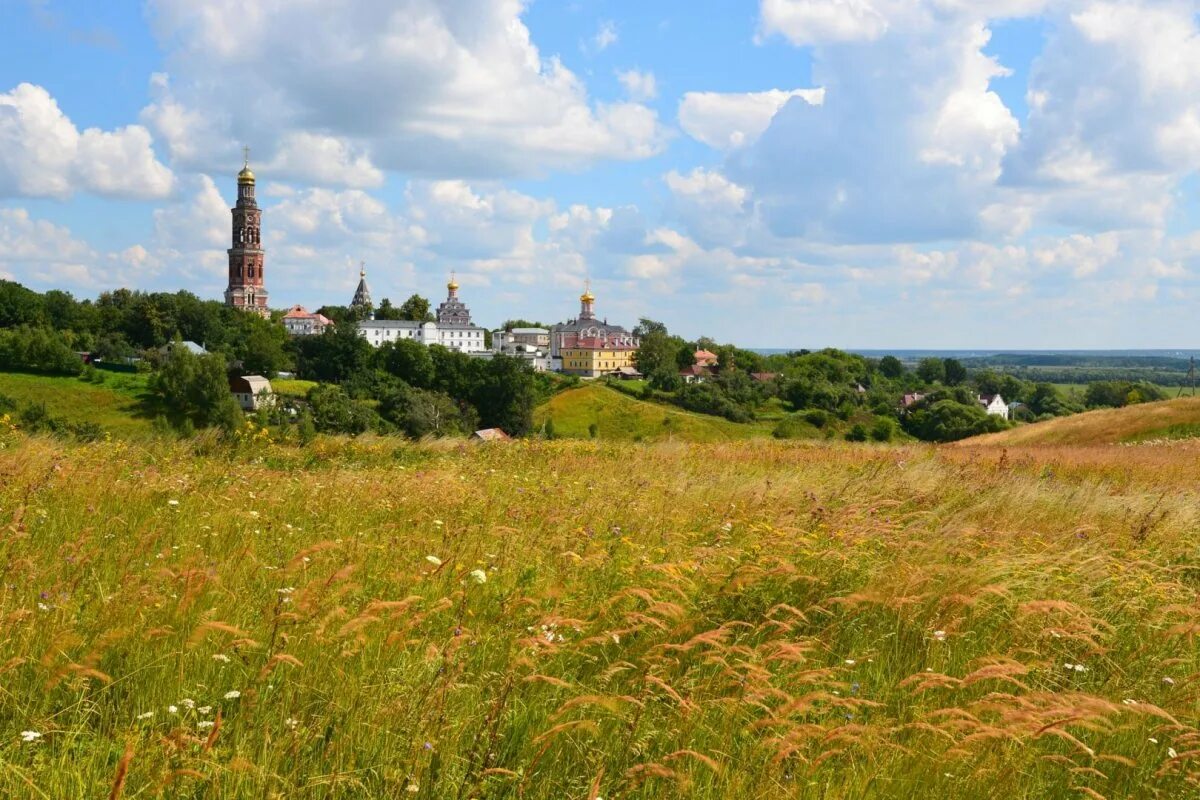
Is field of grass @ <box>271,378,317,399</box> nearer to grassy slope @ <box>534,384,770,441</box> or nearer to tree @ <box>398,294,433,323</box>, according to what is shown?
grassy slope @ <box>534,384,770,441</box>

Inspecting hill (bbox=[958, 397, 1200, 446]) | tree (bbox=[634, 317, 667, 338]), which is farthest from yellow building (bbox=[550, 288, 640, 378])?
hill (bbox=[958, 397, 1200, 446])

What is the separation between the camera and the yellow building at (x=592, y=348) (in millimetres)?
170750

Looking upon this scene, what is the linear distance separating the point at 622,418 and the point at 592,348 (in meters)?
64.9

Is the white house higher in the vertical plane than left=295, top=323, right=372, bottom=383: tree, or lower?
lower

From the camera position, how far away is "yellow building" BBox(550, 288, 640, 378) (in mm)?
170750

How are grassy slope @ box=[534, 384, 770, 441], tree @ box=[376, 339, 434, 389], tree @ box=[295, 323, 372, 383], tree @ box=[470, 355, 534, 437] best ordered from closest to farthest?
tree @ box=[470, 355, 534, 437]
grassy slope @ box=[534, 384, 770, 441]
tree @ box=[376, 339, 434, 389]
tree @ box=[295, 323, 372, 383]

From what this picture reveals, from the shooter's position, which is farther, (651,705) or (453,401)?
(453,401)

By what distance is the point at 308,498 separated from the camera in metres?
8.20

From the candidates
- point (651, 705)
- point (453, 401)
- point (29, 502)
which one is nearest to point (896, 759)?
point (651, 705)

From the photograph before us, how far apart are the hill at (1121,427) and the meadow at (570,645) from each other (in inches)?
1133

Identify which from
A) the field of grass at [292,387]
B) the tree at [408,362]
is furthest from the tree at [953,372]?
the field of grass at [292,387]

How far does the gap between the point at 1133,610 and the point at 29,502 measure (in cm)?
820

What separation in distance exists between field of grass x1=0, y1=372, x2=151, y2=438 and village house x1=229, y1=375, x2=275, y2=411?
11183mm

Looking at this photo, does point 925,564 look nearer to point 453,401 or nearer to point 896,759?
point 896,759
